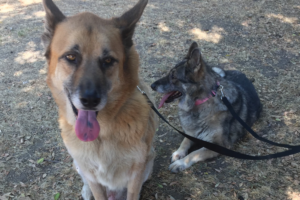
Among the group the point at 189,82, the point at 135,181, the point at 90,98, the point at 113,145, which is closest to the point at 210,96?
the point at 189,82

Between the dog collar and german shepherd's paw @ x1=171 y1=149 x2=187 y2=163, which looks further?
german shepherd's paw @ x1=171 y1=149 x2=187 y2=163

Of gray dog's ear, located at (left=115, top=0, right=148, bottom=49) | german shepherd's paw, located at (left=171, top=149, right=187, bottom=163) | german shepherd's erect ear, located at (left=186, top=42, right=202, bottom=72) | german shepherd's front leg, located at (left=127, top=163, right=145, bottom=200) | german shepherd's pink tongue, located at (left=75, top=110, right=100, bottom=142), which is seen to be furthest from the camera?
german shepherd's paw, located at (left=171, top=149, right=187, bottom=163)

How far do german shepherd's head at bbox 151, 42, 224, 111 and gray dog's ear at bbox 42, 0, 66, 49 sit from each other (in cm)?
197

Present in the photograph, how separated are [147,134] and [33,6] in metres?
9.56

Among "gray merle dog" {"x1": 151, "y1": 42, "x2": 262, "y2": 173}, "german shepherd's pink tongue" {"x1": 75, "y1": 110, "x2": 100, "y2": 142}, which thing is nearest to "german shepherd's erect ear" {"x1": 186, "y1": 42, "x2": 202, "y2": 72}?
"gray merle dog" {"x1": 151, "y1": 42, "x2": 262, "y2": 173}

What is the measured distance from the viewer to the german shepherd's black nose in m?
2.08

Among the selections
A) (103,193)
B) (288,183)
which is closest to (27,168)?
(103,193)

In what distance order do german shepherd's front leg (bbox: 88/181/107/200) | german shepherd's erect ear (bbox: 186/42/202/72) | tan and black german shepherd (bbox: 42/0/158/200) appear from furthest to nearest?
german shepherd's erect ear (bbox: 186/42/202/72), german shepherd's front leg (bbox: 88/181/107/200), tan and black german shepherd (bbox: 42/0/158/200)

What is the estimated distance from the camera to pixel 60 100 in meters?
2.48

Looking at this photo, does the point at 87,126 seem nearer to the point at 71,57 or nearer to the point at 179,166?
the point at 71,57

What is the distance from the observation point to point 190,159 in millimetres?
3836

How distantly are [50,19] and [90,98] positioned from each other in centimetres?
95

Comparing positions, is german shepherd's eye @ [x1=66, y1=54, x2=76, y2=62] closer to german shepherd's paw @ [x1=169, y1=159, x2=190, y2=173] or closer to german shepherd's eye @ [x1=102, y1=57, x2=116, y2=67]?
german shepherd's eye @ [x1=102, y1=57, x2=116, y2=67]

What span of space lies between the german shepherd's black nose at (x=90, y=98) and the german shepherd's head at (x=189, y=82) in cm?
191
